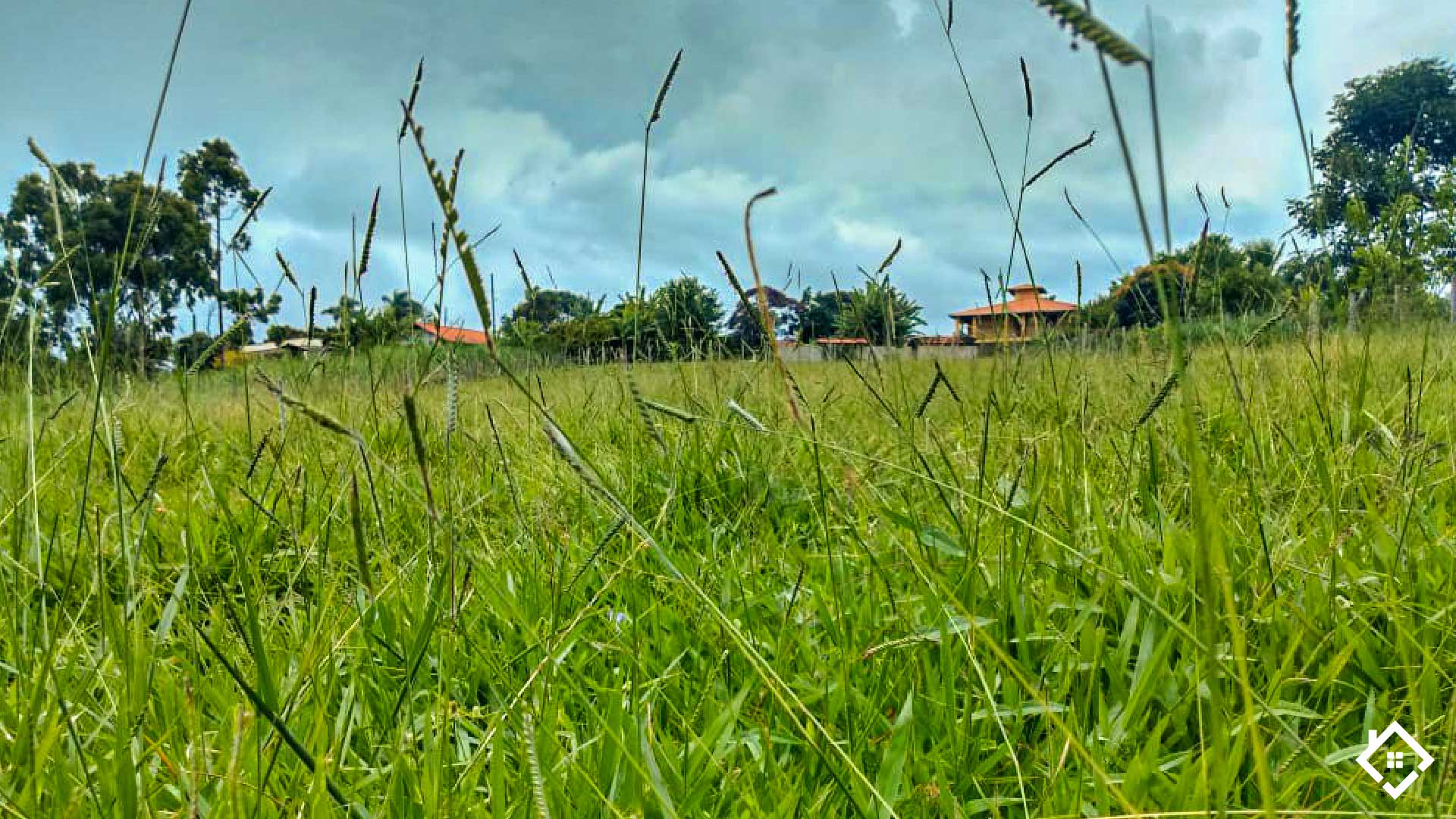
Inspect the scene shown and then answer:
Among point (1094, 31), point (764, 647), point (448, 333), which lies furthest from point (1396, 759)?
point (448, 333)

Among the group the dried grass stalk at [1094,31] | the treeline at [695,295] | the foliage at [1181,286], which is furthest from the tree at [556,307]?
the dried grass stalk at [1094,31]

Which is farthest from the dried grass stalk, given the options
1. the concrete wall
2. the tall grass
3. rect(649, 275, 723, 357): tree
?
rect(649, 275, 723, 357): tree

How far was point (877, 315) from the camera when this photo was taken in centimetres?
308

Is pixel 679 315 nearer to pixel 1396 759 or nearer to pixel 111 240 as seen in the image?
pixel 1396 759

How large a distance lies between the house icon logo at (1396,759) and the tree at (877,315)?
100cm

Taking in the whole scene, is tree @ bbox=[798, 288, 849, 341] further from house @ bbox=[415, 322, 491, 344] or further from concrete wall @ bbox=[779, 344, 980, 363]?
house @ bbox=[415, 322, 491, 344]

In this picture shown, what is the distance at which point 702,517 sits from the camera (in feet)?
6.80

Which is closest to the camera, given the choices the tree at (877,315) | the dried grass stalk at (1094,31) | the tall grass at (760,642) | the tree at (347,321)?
the dried grass stalk at (1094,31)

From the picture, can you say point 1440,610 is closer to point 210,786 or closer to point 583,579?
point 583,579

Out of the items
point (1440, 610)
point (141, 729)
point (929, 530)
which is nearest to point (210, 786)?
point (141, 729)

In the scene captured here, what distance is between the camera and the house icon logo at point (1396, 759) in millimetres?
854

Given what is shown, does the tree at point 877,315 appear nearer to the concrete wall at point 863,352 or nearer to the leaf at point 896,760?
the concrete wall at point 863,352

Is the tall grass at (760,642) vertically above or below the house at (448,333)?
below

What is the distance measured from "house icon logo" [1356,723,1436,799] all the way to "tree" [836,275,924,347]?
3.30ft
